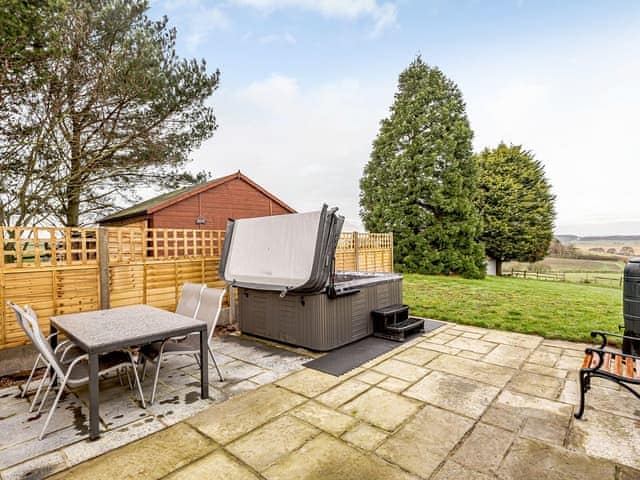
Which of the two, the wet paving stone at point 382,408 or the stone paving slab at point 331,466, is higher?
the stone paving slab at point 331,466

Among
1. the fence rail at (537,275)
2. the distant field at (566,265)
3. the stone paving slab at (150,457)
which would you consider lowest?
the fence rail at (537,275)

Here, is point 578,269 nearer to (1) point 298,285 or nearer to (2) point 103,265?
(1) point 298,285

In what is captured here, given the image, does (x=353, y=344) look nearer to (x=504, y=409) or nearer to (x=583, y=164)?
(x=504, y=409)

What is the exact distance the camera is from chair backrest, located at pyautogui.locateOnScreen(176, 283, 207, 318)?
3645 mm

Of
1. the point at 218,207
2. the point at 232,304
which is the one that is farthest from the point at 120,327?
the point at 218,207

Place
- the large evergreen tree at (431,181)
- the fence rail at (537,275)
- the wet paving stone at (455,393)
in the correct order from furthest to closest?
1. the fence rail at (537,275)
2. the large evergreen tree at (431,181)
3. the wet paving stone at (455,393)

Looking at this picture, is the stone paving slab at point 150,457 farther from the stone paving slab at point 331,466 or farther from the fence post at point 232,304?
the fence post at point 232,304

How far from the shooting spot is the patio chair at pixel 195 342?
2.88m

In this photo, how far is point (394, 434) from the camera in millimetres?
2193

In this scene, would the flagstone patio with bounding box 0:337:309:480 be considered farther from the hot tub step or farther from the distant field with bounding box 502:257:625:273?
the distant field with bounding box 502:257:625:273

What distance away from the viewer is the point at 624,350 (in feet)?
10.4

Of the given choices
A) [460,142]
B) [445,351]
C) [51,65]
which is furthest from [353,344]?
[460,142]

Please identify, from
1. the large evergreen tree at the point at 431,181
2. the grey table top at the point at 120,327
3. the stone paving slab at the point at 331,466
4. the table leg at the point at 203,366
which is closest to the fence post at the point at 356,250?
the large evergreen tree at the point at 431,181

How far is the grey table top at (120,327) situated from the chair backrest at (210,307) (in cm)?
34
